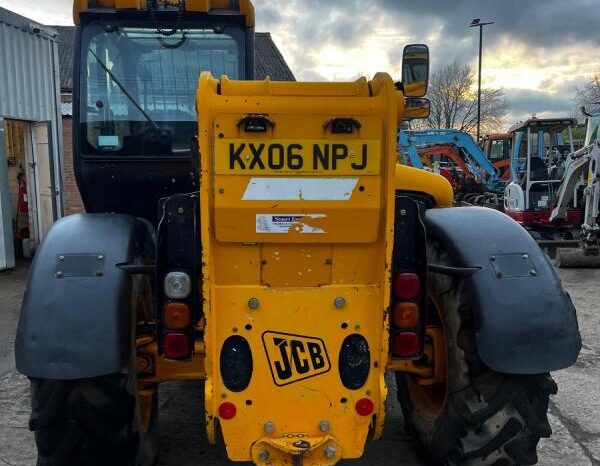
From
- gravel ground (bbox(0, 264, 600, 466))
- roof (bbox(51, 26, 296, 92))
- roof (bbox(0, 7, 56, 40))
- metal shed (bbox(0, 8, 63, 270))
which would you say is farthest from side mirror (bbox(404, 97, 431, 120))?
roof (bbox(51, 26, 296, 92))

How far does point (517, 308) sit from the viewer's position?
2.75 meters

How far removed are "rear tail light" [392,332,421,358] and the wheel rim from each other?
0.36 meters

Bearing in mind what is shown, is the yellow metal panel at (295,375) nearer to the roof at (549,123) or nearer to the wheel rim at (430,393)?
the wheel rim at (430,393)

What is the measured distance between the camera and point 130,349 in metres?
2.80

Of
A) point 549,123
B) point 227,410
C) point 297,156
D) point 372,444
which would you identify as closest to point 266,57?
point 549,123

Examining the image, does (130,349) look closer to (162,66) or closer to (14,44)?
(162,66)

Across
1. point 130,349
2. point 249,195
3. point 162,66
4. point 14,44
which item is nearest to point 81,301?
point 130,349

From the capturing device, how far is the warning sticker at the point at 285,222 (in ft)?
8.49

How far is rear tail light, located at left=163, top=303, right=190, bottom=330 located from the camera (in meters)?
2.69

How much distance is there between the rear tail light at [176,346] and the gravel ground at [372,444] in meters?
1.18

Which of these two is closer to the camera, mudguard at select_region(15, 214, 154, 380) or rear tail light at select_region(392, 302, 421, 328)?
mudguard at select_region(15, 214, 154, 380)

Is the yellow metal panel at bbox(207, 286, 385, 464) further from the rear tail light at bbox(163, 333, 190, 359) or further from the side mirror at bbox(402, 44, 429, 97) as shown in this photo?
the side mirror at bbox(402, 44, 429, 97)

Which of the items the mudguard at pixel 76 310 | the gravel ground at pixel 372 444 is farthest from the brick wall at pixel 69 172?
the mudguard at pixel 76 310

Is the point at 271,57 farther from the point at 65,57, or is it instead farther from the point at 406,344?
the point at 406,344
